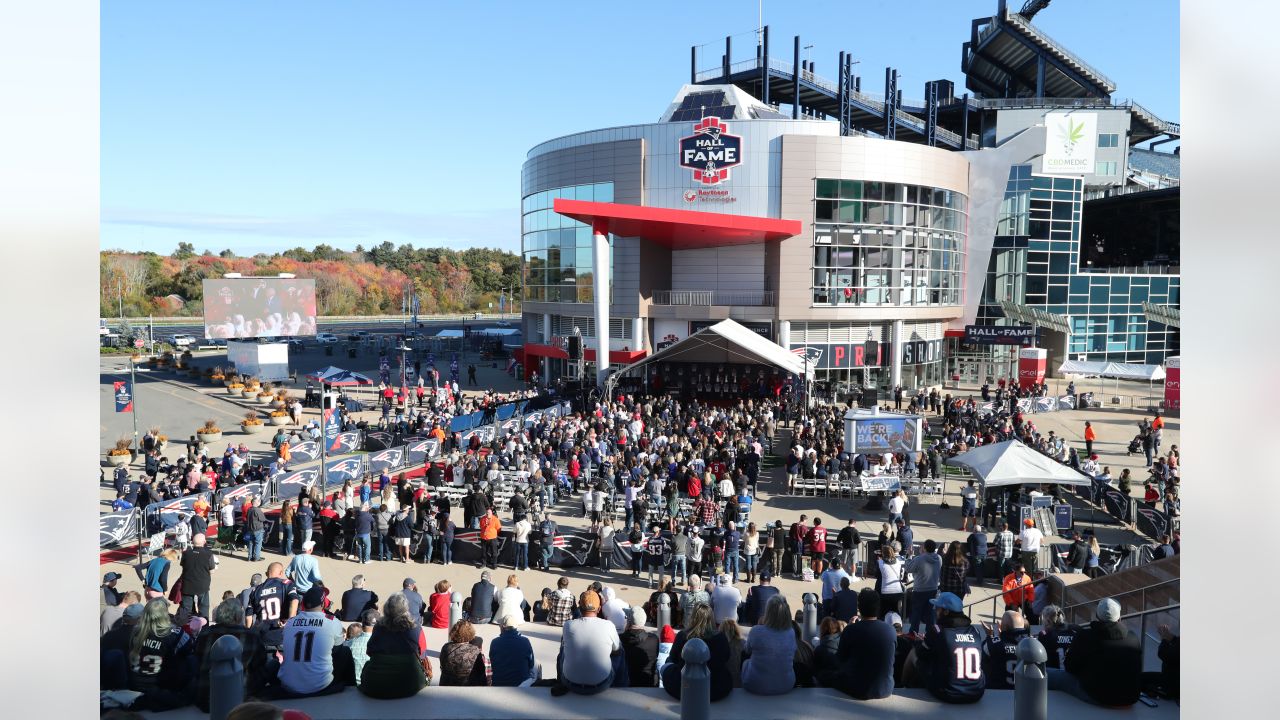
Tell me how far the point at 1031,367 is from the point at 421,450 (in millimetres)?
30791

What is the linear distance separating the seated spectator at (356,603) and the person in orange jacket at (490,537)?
494cm

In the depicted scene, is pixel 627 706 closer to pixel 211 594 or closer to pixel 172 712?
pixel 172 712

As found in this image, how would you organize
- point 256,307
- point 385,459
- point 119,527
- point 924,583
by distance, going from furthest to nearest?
point 256,307 < point 385,459 < point 119,527 < point 924,583

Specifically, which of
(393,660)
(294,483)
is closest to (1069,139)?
(294,483)

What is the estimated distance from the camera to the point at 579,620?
679 centimetres

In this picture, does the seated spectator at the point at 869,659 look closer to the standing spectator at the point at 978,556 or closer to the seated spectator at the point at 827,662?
the seated spectator at the point at 827,662

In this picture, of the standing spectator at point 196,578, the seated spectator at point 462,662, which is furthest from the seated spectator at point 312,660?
the standing spectator at point 196,578

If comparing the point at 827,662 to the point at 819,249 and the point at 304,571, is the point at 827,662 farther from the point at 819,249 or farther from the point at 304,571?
the point at 819,249

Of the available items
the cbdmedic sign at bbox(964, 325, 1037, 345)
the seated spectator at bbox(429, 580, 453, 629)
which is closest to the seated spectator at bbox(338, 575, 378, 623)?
the seated spectator at bbox(429, 580, 453, 629)

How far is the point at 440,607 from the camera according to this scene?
9984 mm

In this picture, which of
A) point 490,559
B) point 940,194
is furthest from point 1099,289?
point 490,559

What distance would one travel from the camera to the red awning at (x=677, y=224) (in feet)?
107

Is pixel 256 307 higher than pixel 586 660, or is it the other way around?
pixel 256 307

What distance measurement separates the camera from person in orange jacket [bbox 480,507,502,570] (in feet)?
47.4
